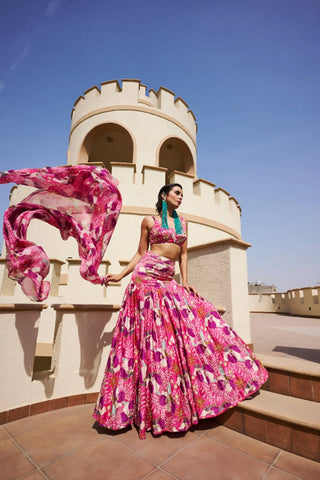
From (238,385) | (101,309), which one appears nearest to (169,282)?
(101,309)

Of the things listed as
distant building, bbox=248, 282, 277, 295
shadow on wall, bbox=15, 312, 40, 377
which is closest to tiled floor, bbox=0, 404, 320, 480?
shadow on wall, bbox=15, 312, 40, 377

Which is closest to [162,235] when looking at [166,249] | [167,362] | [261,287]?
[166,249]

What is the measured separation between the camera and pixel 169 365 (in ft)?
6.53

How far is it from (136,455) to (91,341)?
1237 mm

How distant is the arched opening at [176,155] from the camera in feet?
28.8

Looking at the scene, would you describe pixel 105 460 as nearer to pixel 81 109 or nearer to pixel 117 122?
pixel 117 122

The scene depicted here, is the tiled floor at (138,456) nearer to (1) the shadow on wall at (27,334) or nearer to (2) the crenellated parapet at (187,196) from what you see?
(1) the shadow on wall at (27,334)

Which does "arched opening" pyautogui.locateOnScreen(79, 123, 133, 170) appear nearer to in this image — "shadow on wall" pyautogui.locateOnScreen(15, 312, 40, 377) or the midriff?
the midriff

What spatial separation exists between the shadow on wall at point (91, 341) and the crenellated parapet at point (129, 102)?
760 centimetres

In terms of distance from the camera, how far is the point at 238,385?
1.97 metres

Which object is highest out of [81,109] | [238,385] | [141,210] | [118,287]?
[81,109]

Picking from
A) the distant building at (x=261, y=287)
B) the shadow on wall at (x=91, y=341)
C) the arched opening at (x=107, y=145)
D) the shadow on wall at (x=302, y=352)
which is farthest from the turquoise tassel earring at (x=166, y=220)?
the distant building at (x=261, y=287)

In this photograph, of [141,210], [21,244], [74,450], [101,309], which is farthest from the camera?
[141,210]

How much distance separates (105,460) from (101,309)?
136 centimetres
